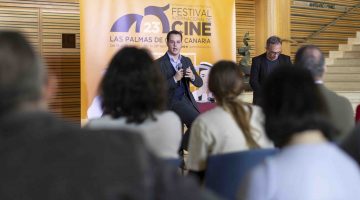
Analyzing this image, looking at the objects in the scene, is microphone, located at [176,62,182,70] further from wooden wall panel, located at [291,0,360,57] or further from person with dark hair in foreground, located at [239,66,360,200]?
wooden wall panel, located at [291,0,360,57]

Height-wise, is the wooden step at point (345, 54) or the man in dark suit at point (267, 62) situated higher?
the wooden step at point (345, 54)

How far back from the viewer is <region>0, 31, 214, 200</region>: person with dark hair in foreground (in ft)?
2.94

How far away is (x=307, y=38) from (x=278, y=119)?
8803mm

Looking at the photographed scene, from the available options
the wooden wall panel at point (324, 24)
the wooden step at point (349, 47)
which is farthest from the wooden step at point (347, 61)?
the wooden wall panel at point (324, 24)

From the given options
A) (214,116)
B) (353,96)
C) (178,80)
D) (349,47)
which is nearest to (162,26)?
(178,80)

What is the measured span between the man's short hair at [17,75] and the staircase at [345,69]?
8.05 metres

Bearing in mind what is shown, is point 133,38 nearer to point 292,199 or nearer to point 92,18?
point 92,18

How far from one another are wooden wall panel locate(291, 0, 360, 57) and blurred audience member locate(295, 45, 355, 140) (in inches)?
267

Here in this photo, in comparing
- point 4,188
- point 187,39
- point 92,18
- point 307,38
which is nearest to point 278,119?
point 4,188

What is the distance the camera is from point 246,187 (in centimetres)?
143

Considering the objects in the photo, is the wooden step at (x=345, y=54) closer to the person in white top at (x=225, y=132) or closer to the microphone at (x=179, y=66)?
the microphone at (x=179, y=66)

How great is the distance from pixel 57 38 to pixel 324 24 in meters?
5.68

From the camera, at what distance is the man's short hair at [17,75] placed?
95 cm

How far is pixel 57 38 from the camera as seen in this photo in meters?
7.35
